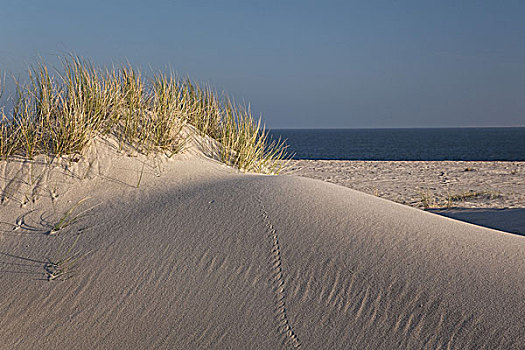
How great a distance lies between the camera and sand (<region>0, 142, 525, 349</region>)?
93.7 inches

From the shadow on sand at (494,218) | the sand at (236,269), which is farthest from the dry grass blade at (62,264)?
the shadow on sand at (494,218)

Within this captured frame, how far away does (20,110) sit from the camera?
409 cm

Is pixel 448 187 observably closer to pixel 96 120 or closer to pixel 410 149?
pixel 96 120

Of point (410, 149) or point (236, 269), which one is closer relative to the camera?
point (236, 269)

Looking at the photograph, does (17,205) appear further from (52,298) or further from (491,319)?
(491,319)

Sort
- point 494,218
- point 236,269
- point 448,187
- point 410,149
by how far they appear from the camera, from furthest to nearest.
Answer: point 410,149
point 448,187
point 494,218
point 236,269

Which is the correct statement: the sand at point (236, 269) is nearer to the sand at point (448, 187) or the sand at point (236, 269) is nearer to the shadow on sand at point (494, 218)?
the shadow on sand at point (494, 218)

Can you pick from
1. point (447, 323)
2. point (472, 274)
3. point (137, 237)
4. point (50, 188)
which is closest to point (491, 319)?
point (447, 323)

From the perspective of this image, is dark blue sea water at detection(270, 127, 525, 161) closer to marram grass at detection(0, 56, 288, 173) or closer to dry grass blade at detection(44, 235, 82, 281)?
marram grass at detection(0, 56, 288, 173)

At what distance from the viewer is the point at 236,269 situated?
279cm

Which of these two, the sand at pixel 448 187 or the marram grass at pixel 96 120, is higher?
the marram grass at pixel 96 120

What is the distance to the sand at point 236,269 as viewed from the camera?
2381 mm

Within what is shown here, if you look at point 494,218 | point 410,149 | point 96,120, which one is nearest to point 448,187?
point 494,218

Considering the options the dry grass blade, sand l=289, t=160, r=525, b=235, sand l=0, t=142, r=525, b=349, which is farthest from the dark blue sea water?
the dry grass blade
